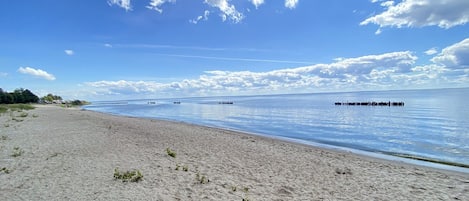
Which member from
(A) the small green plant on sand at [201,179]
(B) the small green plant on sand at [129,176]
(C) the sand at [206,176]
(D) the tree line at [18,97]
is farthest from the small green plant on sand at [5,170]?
(D) the tree line at [18,97]

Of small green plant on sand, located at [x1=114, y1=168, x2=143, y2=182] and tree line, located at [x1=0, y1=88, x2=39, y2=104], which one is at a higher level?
tree line, located at [x1=0, y1=88, x2=39, y2=104]

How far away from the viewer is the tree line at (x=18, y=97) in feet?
277

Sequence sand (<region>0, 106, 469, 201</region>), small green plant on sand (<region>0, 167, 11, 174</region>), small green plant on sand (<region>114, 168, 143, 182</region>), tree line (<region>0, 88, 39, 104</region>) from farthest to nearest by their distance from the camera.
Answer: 1. tree line (<region>0, 88, 39, 104</region>)
2. small green plant on sand (<region>0, 167, 11, 174</region>)
3. small green plant on sand (<region>114, 168, 143, 182</region>)
4. sand (<region>0, 106, 469, 201</region>)

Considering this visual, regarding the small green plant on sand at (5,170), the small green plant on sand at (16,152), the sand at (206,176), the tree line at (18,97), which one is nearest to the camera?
the sand at (206,176)

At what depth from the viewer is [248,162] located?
429 inches

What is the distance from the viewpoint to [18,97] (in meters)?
93.8

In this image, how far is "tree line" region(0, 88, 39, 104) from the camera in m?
84.6

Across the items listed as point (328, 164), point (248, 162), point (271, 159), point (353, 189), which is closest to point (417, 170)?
point (328, 164)

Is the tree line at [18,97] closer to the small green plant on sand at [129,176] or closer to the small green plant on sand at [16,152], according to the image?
the small green plant on sand at [16,152]

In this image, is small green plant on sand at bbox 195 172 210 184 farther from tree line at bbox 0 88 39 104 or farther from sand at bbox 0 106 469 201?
tree line at bbox 0 88 39 104

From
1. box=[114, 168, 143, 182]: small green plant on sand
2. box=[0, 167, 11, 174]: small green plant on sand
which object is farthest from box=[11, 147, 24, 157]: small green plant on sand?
box=[114, 168, 143, 182]: small green plant on sand

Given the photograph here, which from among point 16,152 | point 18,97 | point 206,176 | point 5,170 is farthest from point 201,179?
point 18,97

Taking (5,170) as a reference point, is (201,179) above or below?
below

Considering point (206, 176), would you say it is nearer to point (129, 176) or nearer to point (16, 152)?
point (129, 176)
